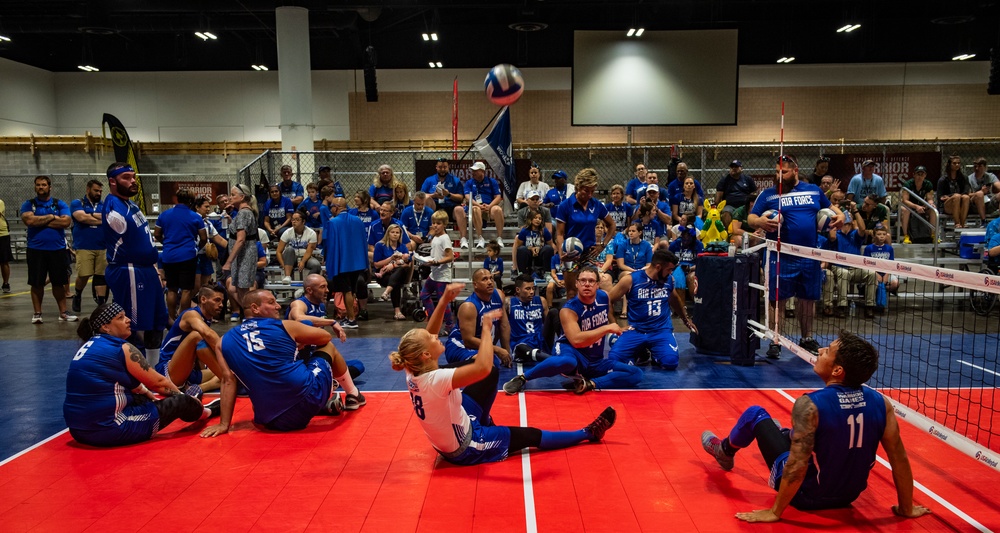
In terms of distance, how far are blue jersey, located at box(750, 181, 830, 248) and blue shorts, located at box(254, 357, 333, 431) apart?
556cm

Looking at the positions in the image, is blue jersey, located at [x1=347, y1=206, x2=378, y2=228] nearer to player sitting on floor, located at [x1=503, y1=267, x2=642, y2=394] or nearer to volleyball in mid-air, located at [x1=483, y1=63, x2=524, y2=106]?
volleyball in mid-air, located at [x1=483, y1=63, x2=524, y2=106]

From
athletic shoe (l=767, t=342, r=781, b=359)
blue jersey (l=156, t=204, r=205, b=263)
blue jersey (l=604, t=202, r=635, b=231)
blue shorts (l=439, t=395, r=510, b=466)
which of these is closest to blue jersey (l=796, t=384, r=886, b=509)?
blue shorts (l=439, t=395, r=510, b=466)

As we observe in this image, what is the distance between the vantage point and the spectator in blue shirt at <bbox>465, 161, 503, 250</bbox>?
12555 millimetres

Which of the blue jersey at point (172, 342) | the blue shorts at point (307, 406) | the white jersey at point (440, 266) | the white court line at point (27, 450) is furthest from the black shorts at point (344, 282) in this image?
the white court line at point (27, 450)

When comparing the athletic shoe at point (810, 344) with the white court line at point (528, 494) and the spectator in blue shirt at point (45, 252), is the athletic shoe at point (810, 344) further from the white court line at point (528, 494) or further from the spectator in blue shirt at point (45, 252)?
the spectator in blue shirt at point (45, 252)

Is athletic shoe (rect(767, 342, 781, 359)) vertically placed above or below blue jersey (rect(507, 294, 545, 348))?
below

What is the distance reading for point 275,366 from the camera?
545 cm

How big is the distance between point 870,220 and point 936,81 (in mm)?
14338

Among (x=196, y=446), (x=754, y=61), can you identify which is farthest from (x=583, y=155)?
(x=196, y=446)

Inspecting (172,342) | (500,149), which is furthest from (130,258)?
(500,149)

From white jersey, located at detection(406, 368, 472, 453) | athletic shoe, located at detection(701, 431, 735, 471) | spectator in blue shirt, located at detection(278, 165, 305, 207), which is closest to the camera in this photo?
white jersey, located at detection(406, 368, 472, 453)

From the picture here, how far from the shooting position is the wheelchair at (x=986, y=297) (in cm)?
1099

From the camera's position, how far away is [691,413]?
6.08 meters

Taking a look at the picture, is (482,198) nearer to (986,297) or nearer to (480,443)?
(480,443)
